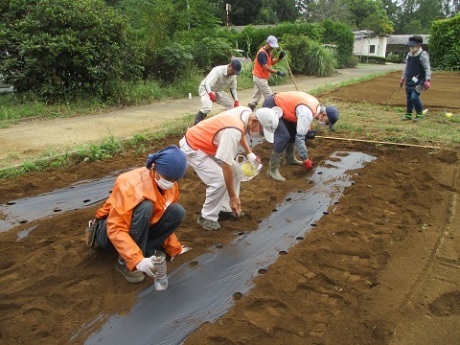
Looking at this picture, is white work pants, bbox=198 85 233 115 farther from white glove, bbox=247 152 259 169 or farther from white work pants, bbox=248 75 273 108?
white glove, bbox=247 152 259 169

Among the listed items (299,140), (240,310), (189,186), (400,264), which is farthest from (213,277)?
(299,140)

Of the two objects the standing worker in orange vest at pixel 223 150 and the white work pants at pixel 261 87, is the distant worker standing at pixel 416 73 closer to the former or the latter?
the white work pants at pixel 261 87

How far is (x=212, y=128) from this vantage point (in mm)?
3402

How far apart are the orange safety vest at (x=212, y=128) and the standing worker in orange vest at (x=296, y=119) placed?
1.23 meters

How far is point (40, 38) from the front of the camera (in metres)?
7.68

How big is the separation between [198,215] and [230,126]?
1.13 m

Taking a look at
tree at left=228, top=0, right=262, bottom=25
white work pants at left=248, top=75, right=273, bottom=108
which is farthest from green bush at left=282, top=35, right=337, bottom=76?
tree at left=228, top=0, right=262, bottom=25

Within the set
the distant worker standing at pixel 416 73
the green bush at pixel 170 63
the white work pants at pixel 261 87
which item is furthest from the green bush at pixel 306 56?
the distant worker standing at pixel 416 73

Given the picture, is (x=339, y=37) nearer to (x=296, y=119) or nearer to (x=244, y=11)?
(x=244, y=11)

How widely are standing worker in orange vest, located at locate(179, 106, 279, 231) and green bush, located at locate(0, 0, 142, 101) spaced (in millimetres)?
5508

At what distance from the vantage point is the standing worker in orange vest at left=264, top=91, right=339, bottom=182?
Answer: 448 centimetres

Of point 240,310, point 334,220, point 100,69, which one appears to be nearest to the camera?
point 240,310

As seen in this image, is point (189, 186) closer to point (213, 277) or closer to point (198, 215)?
point (198, 215)

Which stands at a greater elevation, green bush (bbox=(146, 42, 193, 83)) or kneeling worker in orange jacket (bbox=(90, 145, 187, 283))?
green bush (bbox=(146, 42, 193, 83))
